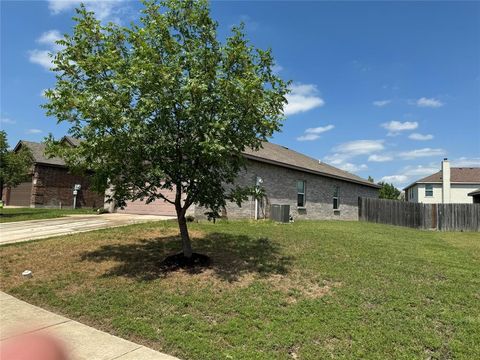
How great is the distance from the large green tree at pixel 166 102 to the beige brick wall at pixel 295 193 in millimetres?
7635

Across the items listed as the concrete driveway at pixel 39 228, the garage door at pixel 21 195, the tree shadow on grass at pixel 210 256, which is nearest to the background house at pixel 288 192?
the concrete driveway at pixel 39 228

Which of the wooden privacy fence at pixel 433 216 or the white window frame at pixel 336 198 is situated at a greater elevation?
the white window frame at pixel 336 198

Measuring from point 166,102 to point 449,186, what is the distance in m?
Result: 40.4

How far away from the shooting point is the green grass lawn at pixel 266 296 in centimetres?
480

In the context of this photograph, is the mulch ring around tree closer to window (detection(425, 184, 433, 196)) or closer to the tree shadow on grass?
the tree shadow on grass

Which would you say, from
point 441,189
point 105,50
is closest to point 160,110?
point 105,50

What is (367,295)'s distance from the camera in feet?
21.1

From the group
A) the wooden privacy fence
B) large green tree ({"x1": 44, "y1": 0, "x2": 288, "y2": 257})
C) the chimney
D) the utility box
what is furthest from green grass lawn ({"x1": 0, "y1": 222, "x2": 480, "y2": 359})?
the chimney

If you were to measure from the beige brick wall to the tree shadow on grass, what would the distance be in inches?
206

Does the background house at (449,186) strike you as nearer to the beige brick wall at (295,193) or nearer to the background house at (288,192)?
the beige brick wall at (295,193)

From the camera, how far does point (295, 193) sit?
2205cm

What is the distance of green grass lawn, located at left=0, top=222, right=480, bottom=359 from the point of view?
4805mm

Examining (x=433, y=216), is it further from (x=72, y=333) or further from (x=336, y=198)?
(x=72, y=333)

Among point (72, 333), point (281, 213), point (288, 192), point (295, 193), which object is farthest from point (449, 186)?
point (72, 333)
